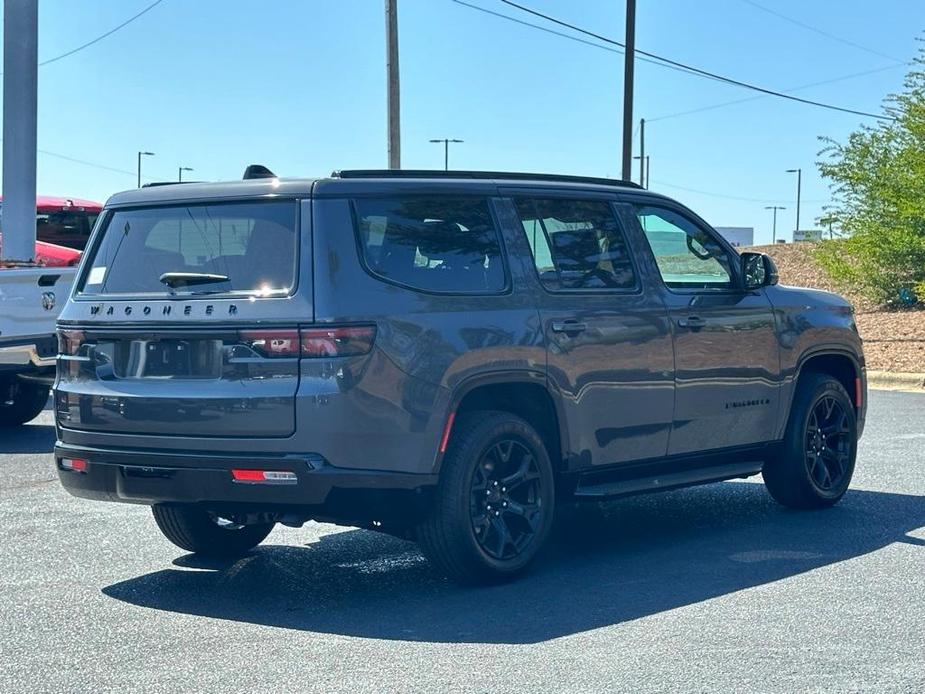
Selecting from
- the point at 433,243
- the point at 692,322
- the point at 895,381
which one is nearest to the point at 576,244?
the point at 692,322

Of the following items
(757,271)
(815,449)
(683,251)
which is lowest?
(815,449)

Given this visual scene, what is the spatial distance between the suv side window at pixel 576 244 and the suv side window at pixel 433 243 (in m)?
0.30

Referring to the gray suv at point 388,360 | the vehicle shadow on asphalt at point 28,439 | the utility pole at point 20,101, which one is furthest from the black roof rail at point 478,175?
the utility pole at point 20,101

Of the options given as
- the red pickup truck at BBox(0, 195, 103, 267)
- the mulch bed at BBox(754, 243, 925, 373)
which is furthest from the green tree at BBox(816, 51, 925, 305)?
the red pickup truck at BBox(0, 195, 103, 267)

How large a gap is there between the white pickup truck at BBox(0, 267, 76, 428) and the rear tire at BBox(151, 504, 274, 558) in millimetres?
4965

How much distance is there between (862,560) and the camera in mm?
7340

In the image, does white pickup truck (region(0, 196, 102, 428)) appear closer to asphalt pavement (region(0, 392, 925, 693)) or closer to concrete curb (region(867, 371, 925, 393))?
asphalt pavement (region(0, 392, 925, 693))

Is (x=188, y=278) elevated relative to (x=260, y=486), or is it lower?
elevated

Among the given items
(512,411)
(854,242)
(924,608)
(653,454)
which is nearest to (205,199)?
(512,411)

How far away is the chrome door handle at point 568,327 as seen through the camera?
7.11 meters

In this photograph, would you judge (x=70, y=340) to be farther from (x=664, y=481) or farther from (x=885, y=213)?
(x=885, y=213)

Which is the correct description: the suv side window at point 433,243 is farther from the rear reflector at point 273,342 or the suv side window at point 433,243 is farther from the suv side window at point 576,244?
the rear reflector at point 273,342

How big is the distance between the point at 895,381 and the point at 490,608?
43.8 ft

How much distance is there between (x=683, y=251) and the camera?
8.34m
